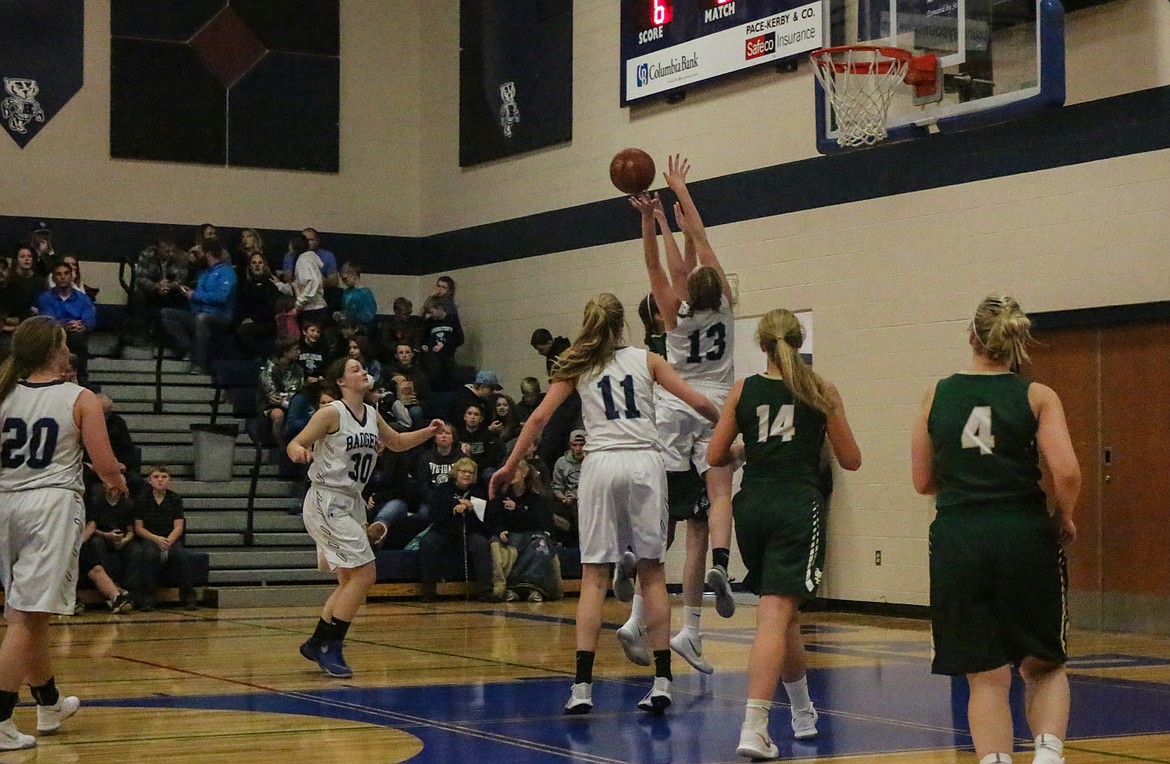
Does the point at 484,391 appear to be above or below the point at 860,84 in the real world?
below

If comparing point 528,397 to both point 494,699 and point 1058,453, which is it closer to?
point 494,699

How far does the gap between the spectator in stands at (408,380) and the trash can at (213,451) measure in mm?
1934

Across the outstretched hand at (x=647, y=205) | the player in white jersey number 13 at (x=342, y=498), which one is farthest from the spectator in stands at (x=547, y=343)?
the outstretched hand at (x=647, y=205)

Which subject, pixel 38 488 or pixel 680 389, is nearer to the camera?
pixel 38 488

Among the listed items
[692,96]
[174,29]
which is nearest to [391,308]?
[174,29]

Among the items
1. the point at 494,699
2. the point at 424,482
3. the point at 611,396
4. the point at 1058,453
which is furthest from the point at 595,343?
the point at 424,482

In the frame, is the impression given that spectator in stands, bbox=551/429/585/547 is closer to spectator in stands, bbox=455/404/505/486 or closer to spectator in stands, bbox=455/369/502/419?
spectator in stands, bbox=455/404/505/486

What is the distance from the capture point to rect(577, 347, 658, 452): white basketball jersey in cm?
759

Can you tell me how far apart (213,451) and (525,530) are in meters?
3.78

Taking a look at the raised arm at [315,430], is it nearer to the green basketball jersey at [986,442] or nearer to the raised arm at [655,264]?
the raised arm at [655,264]

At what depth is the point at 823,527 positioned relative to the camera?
6.56 meters

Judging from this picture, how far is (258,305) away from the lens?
19.4m

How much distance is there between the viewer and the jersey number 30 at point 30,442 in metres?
6.87

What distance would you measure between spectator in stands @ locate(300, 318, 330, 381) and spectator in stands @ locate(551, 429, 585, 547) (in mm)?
2995
